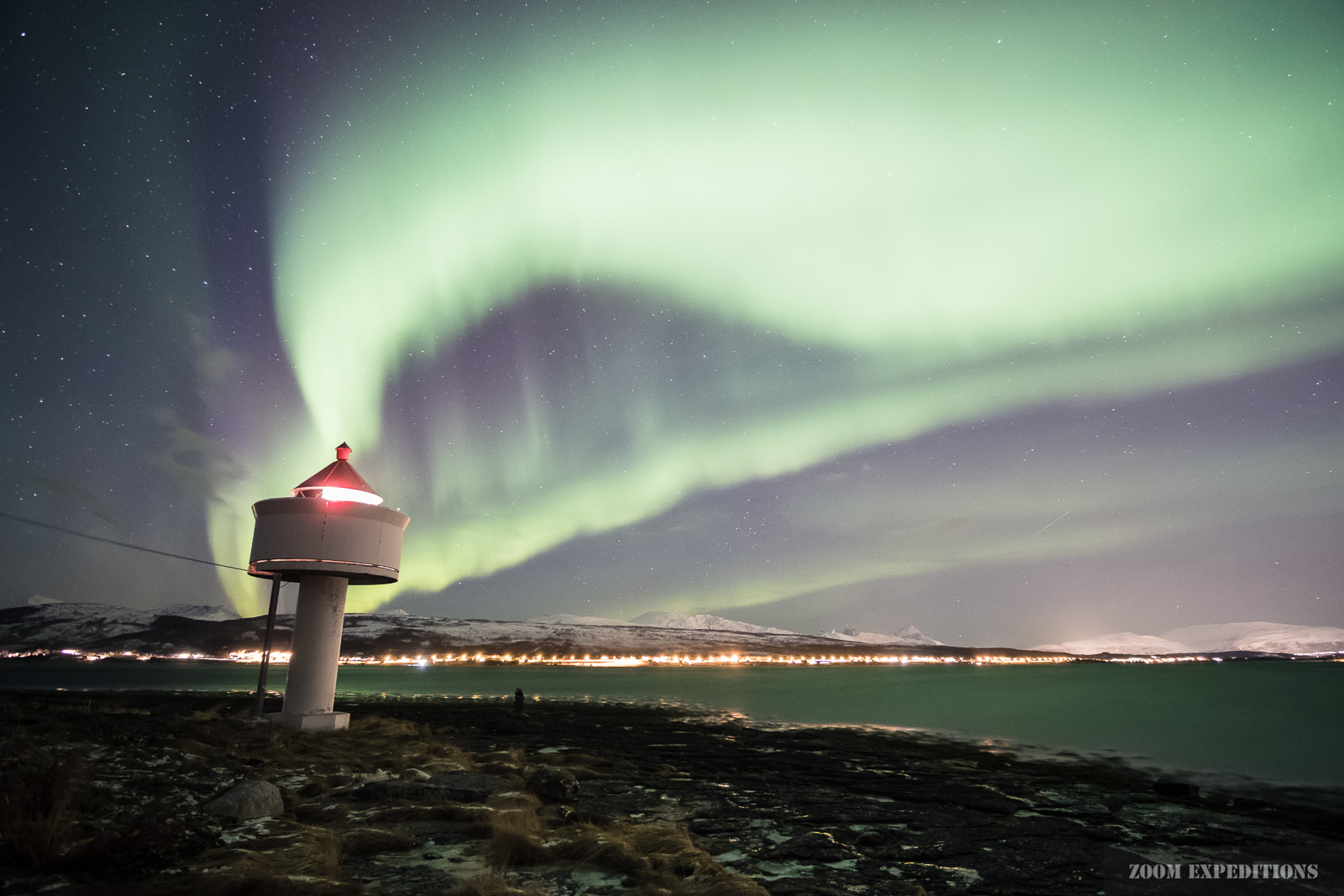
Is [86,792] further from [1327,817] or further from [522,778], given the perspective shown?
[1327,817]

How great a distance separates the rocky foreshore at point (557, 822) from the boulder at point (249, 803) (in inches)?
1.2

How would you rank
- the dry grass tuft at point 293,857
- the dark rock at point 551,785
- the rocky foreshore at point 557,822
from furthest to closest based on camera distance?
the dark rock at point 551,785
the rocky foreshore at point 557,822
the dry grass tuft at point 293,857

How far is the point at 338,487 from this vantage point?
23234mm

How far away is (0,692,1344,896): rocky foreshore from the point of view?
8000 millimetres

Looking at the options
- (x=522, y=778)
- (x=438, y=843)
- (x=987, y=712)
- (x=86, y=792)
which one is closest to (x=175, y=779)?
(x=86, y=792)

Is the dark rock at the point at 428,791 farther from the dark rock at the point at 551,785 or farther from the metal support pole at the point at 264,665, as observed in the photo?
the metal support pole at the point at 264,665

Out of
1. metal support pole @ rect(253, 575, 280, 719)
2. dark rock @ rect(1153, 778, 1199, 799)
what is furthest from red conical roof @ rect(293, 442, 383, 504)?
dark rock @ rect(1153, 778, 1199, 799)

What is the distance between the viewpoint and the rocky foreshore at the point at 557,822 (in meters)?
8.00

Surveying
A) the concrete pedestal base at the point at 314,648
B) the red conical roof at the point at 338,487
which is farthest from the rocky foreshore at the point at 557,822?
the red conical roof at the point at 338,487

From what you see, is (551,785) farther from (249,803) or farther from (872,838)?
(872,838)

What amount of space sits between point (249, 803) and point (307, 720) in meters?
13.7

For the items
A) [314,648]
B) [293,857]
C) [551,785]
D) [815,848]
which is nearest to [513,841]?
[293,857]

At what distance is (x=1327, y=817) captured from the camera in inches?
784

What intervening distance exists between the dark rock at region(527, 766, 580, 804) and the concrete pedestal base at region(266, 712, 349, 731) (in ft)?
37.6
